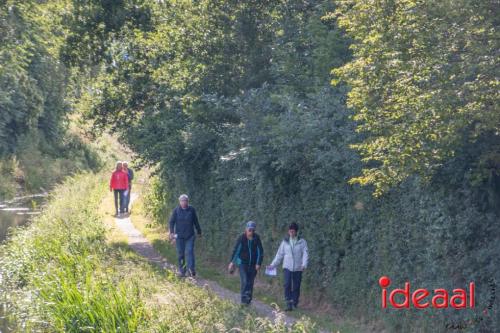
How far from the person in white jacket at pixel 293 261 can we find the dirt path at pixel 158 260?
18.7 inches

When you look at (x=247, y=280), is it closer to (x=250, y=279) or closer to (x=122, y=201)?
(x=250, y=279)

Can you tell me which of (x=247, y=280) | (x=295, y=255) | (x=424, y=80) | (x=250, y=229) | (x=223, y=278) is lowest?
(x=223, y=278)

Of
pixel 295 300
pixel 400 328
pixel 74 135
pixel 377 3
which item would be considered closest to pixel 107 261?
pixel 295 300

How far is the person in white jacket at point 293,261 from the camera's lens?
620 inches

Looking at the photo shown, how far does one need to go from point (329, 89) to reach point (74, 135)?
4729 centimetres

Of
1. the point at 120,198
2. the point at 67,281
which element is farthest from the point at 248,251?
the point at 120,198

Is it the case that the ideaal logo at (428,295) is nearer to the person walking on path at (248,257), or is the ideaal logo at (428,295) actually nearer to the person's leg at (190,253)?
the person walking on path at (248,257)

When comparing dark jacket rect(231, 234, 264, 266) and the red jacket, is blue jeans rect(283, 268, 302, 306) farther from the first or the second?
the red jacket

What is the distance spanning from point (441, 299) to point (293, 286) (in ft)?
13.5

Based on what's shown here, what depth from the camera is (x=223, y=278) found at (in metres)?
20.1

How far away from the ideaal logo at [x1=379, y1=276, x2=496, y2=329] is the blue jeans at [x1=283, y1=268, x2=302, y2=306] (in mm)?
2383

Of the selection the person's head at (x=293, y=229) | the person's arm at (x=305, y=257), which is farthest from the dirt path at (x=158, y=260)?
the person's head at (x=293, y=229)

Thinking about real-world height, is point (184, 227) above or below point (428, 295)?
above

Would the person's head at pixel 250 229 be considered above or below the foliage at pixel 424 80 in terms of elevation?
below
